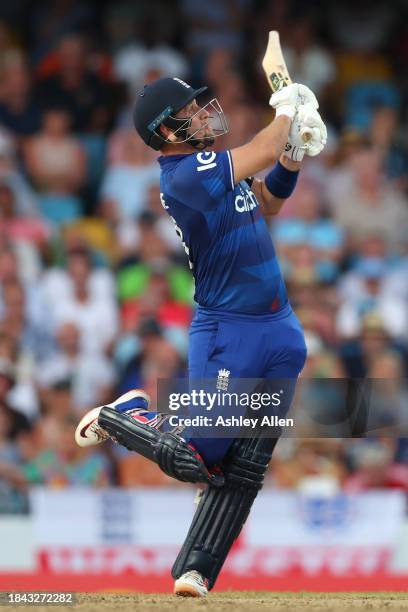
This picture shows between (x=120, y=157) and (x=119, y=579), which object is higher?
(x=120, y=157)

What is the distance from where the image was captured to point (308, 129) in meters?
6.32

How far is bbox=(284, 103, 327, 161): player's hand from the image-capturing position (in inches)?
248

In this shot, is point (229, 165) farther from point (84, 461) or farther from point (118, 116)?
point (118, 116)

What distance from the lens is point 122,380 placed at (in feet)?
34.0

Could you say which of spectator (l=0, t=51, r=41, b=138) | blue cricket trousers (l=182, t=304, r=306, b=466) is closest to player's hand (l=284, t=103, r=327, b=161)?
blue cricket trousers (l=182, t=304, r=306, b=466)

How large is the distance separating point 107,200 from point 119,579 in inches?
155

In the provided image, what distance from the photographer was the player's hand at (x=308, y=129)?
630cm

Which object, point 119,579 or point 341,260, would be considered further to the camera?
point 341,260

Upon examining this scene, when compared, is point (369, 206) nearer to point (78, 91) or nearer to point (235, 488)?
point (78, 91)

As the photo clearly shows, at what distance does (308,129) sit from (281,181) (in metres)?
0.56

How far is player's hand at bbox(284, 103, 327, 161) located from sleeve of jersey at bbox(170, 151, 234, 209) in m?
0.42

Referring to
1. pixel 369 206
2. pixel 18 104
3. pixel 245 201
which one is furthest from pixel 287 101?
pixel 18 104

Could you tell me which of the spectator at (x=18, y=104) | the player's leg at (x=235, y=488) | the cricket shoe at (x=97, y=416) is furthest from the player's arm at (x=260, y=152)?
the spectator at (x=18, y=104)

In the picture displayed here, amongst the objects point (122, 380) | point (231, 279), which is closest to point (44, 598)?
point (231, 279)
